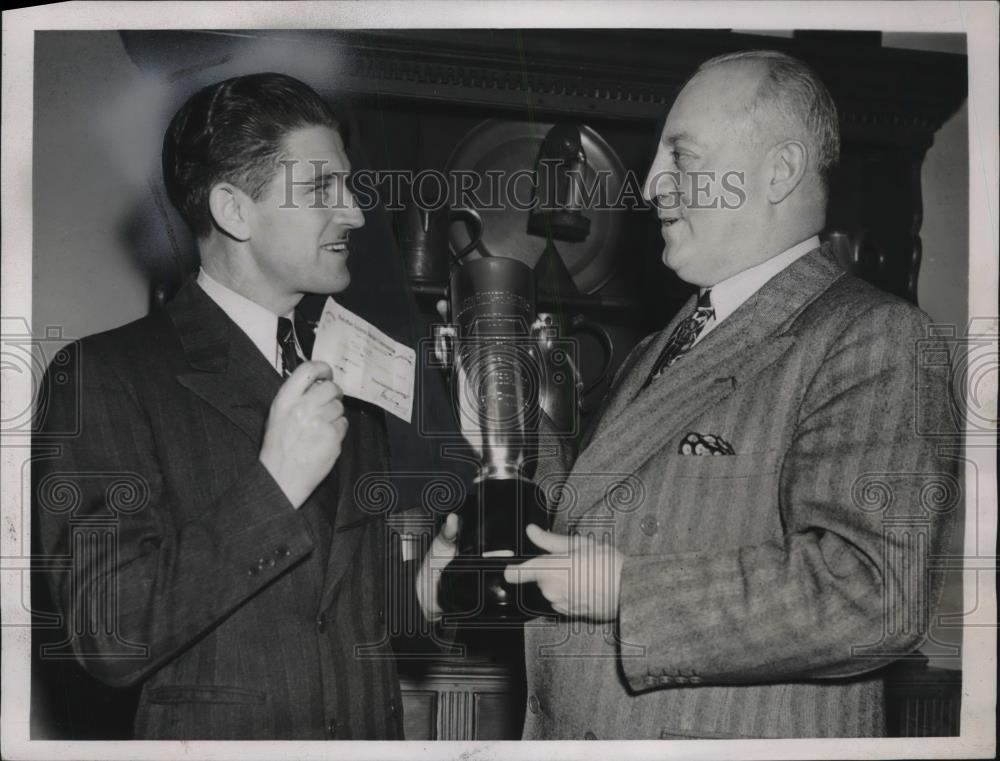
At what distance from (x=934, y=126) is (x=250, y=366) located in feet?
4.92

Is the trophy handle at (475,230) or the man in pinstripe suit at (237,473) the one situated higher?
the trophy handle at (475,230)

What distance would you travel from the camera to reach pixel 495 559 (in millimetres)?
2102

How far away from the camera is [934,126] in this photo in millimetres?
2275

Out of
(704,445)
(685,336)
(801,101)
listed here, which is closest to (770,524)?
(704,445)

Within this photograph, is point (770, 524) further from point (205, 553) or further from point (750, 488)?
point (205, 553)

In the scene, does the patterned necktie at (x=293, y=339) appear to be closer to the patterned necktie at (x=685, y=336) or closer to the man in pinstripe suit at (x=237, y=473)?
the man in pinstripe suit at (x=237, y=473)

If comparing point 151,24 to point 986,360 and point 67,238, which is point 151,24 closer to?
point 67,238

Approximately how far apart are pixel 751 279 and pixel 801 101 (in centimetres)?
37

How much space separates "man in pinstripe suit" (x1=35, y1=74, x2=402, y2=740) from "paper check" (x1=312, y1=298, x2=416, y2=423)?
33mm

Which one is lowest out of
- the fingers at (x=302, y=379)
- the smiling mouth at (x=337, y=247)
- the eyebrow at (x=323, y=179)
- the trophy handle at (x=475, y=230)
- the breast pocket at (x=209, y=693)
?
the breast pocket at (x=209, y=693)

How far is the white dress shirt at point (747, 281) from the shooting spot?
2.04m

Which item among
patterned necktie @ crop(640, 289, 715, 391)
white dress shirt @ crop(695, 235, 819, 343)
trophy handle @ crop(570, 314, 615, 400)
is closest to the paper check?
trophy handle @ crop(570, 314, 615, 400)

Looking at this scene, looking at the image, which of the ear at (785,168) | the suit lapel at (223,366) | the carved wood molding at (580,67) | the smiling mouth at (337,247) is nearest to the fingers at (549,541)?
the suit lapel at (223,366)

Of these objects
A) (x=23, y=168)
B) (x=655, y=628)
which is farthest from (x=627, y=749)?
(x=23, y=168)
